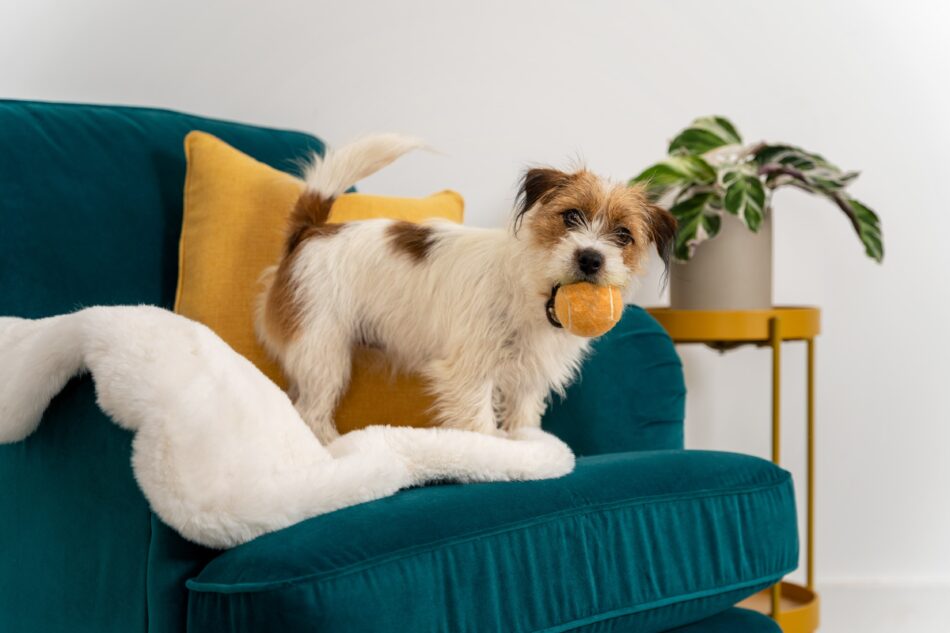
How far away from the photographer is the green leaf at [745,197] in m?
1.94

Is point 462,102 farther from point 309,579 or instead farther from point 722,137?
point 309,579

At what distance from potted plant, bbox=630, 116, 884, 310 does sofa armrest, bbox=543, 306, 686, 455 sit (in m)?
0.51

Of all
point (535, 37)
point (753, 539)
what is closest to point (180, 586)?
point (753, 539)

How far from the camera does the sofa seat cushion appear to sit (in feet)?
2.79

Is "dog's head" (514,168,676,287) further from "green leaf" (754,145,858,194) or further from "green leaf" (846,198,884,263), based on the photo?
"green leaf" (846,198,884,263)

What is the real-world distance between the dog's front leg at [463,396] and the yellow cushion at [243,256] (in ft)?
0.43

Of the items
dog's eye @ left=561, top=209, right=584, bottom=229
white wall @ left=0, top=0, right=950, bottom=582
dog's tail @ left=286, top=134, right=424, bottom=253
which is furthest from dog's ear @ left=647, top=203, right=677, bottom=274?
white wall @ left=0, top=0, right=950, bottom=582

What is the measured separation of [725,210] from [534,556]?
120 cm

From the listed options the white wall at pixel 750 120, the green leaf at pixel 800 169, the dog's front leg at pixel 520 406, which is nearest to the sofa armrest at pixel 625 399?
the dog's front leg at pixel 520 406

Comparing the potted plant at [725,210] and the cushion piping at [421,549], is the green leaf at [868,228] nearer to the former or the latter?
the potted plant at [725,210]

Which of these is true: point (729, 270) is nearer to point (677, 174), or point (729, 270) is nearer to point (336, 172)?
point (677, 174)

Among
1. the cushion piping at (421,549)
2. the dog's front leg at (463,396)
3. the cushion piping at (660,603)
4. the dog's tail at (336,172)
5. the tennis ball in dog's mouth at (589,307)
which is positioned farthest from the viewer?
the dog's tail at (336,172)

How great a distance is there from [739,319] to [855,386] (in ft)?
2.26

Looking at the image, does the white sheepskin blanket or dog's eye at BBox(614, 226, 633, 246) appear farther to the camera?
dog's eye at BBox(614, 226, 633, 246)
